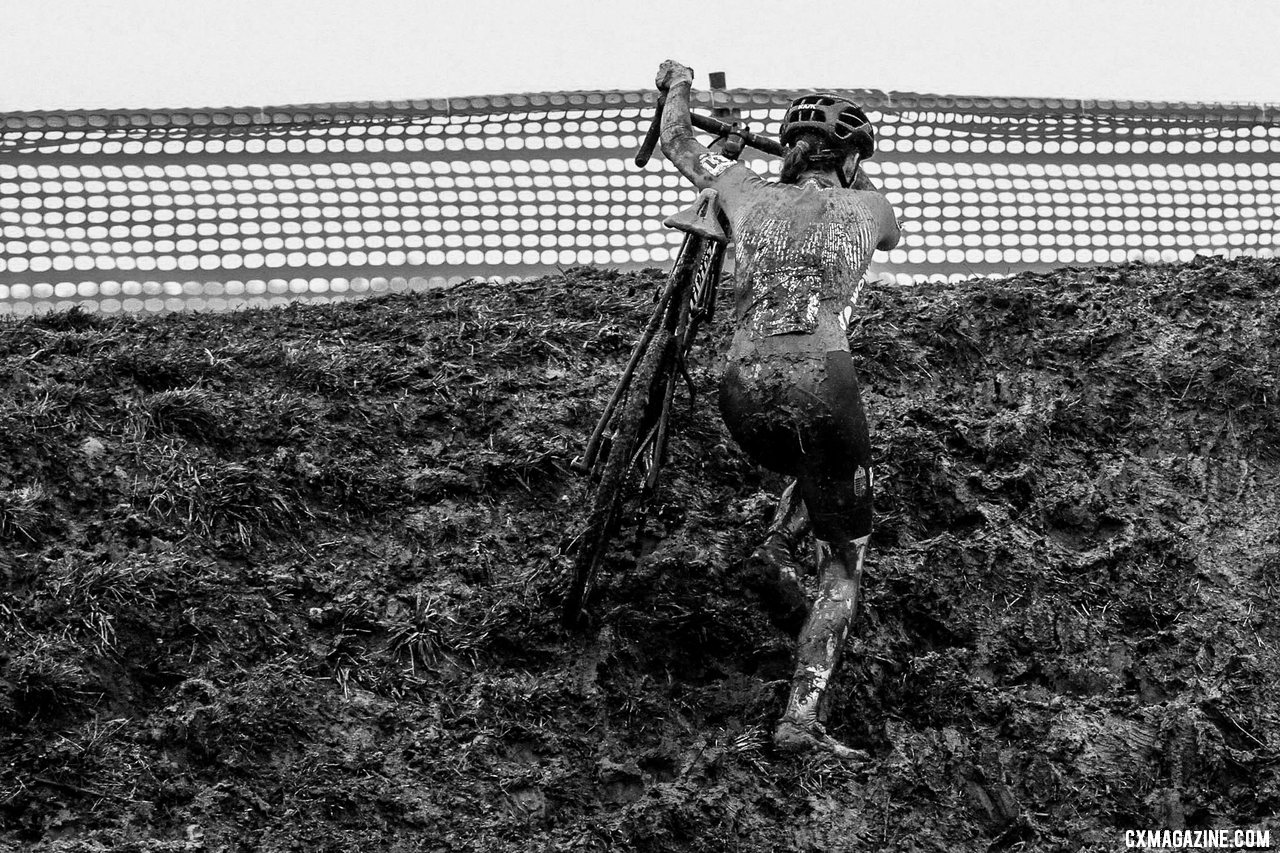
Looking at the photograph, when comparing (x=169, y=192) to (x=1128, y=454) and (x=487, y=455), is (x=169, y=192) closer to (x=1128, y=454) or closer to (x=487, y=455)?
(x=487, y=455)

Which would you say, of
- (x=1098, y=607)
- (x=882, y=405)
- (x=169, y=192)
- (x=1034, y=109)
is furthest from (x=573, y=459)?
(x=1034, y=109)

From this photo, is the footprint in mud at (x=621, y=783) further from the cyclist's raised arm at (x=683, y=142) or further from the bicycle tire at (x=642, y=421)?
the cyclist's raised arm at (x=683, y=142)

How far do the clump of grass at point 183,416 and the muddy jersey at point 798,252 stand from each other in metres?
3.04

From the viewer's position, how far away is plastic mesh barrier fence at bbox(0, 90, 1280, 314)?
37.0ft

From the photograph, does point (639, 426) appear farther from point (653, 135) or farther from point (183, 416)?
point (183, 416)

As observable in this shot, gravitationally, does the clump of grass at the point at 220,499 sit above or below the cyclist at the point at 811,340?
below

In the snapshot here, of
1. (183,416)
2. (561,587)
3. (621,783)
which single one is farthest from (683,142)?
(183,416)

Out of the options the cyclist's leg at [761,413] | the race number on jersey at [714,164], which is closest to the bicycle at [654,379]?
the race number on jersey at [714,164]

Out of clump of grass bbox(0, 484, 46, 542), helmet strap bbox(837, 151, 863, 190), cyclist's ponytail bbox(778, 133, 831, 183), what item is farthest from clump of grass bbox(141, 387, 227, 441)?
helmet strap bbox(837, 151, 863, 190)

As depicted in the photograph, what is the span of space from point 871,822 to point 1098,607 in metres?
1.87

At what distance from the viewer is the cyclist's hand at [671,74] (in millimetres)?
8242

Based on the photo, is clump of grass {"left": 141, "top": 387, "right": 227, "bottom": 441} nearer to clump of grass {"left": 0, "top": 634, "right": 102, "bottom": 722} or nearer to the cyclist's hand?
clump of grass {"left": 0, "top": 634, "right": 102, "bottom": 722}

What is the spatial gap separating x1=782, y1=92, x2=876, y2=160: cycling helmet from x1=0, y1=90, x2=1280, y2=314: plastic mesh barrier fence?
335cm

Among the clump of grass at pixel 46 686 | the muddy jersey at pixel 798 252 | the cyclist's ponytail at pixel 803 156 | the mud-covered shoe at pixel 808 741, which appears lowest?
the clump of grass at pixel 46 686
